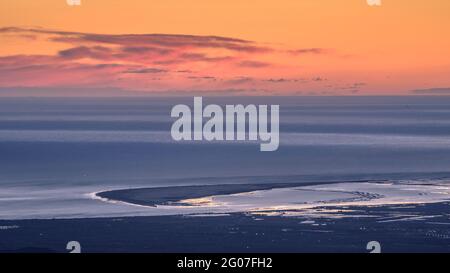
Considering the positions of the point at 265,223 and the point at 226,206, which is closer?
the point at 265,223

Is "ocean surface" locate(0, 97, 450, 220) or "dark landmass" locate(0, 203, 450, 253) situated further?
"ocean surface" locate(0, 97, 450, 220)

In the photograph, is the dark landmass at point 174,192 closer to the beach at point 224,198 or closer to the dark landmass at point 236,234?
the beach at point 224,198

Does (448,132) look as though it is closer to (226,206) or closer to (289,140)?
(289,140)

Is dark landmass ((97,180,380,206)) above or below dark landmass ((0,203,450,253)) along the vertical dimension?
above

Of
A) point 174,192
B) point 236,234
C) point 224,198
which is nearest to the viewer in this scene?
point 236,234

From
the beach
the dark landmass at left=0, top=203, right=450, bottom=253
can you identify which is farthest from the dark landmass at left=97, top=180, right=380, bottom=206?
the dark landmass at left=0, top=203, right=450, bottom=253

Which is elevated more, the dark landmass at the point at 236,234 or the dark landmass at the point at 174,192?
the dark landmass at the point at 174,192

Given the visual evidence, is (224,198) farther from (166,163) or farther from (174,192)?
(166,163)

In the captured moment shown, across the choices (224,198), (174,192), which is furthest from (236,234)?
(174,192)

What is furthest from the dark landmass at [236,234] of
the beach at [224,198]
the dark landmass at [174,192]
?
the dark landmass at [174,192]

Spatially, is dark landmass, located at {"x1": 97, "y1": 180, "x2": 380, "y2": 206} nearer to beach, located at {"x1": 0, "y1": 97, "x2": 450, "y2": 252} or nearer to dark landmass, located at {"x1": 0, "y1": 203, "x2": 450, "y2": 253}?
beach, located at {"x1": 0, "y1": 97, "x2": 450, "y2": 252}
